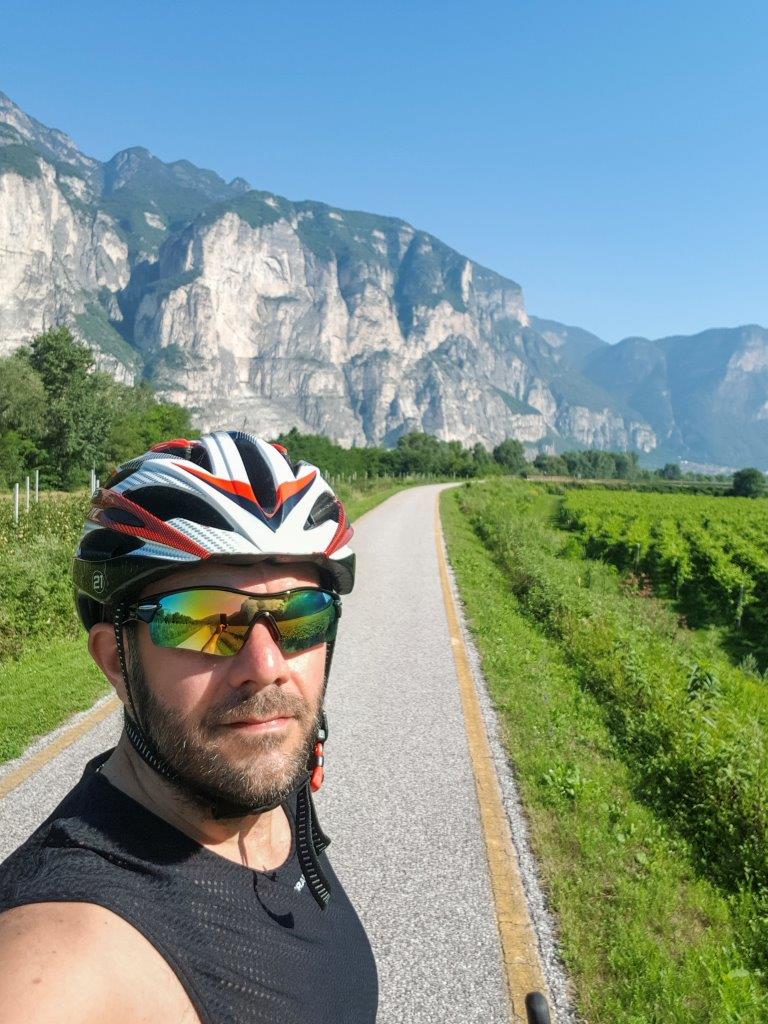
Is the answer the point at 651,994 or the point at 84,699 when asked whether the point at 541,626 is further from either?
the point at 651,994

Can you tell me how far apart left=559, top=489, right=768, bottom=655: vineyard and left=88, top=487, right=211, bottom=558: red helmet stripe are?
18.6 m

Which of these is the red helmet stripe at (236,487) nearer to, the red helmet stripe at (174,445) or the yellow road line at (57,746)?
the red helmet stripe at (174,445)

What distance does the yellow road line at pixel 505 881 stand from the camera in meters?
3.45

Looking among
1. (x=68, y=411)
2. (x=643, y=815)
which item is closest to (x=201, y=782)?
(x=643, y=815)

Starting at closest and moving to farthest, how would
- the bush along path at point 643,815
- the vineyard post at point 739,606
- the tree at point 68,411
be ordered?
the bush along path at point 643,815 → the vineyard post at point 739,606 → the tree at point 68,411

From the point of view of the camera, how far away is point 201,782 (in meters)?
1.32

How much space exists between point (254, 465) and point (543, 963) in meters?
3.24

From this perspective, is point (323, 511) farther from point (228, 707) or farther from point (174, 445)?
point (228, 707)

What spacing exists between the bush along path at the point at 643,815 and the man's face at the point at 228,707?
105 inches

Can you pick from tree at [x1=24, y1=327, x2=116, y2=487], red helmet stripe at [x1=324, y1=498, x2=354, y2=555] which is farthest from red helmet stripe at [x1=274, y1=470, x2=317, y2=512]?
tree at [x1=24, y1=327, x2=116, y2=487]

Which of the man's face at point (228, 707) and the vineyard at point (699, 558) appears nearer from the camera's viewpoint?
the man's face at point (228, 707)

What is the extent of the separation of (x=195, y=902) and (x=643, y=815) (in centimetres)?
465

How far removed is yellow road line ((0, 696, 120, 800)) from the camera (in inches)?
206

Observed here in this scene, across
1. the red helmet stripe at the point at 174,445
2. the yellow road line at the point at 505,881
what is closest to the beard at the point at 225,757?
the red helmet stripe at the point at 174,445
